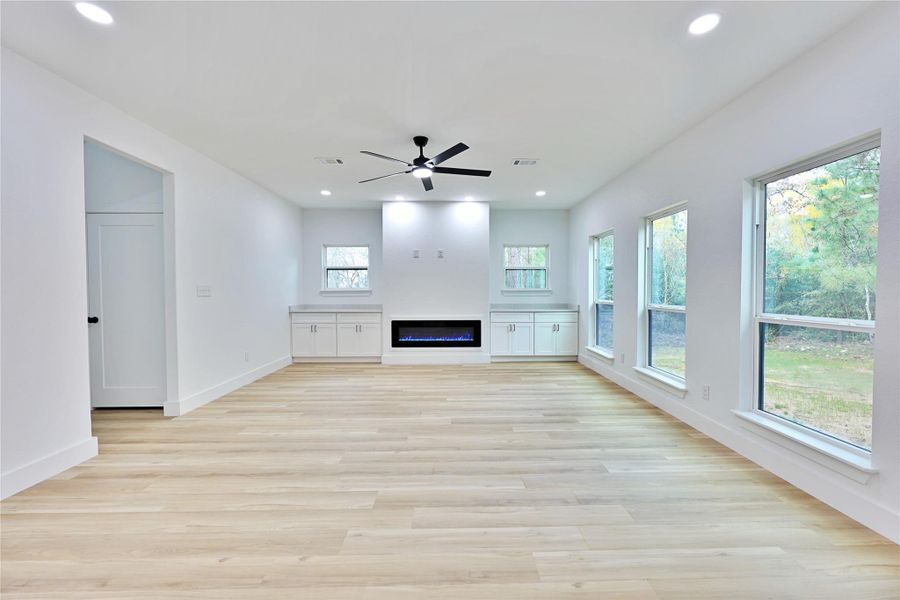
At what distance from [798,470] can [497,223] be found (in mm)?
5334

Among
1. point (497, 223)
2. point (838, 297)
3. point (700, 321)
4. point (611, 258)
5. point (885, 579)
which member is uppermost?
point (497, 223)

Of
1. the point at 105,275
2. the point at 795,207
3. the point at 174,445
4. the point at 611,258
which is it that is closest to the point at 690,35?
the point at 795,207

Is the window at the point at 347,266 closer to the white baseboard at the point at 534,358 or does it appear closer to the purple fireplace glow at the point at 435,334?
the purple fireplace glow at the point at 435,334

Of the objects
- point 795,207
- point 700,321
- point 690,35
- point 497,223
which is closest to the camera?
point 690,35

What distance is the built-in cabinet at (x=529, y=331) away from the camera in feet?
20.3

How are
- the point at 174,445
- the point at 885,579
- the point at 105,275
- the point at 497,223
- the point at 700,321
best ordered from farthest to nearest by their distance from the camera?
the point at 497,223, the point at 105,275, the point at 700,321, the point at 174,445, the point at 885,579

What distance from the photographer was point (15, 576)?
5.09ft

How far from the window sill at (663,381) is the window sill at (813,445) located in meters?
0.70

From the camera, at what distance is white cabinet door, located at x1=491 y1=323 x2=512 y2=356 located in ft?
20.3

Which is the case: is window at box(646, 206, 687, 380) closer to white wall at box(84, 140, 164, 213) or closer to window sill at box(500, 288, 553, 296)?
window sill at box(500, 288, 553, 296)

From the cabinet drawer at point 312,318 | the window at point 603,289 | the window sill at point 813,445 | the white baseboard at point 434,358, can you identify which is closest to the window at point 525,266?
the window at point 603,289

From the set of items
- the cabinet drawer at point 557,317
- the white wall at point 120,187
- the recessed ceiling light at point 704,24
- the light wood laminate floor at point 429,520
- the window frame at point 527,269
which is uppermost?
the recessed ceiling light at point 704,24

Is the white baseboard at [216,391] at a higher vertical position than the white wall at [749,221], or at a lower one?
lower

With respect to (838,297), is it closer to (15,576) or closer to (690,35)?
(690,35)
